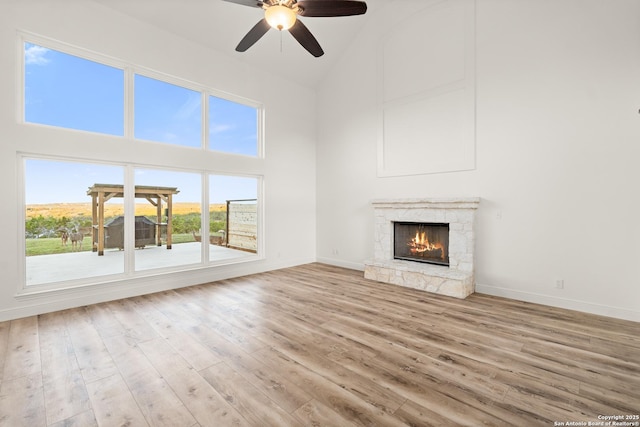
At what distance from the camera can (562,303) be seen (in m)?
3.73

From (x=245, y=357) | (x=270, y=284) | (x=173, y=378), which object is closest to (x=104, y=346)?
(x=173, y=378)

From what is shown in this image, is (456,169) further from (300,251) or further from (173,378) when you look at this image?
(173,378)

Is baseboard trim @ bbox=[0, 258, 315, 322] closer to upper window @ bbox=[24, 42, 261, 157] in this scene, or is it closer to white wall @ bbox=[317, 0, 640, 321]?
upper window @ bbox=[24, 42, 261, 157]

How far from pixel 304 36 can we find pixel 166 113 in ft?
8.92

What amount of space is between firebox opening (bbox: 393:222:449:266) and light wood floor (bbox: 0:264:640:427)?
1178 mm

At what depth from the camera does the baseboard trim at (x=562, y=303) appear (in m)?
3.36

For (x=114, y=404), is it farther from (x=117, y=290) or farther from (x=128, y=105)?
(x=128, y=105)

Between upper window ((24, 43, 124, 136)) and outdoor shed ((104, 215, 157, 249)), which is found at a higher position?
upper window ((24, 43, 124, 136))

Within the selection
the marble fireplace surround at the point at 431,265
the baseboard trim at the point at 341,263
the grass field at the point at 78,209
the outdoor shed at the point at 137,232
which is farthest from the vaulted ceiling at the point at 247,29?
the baseboard trim at the point at 341,263

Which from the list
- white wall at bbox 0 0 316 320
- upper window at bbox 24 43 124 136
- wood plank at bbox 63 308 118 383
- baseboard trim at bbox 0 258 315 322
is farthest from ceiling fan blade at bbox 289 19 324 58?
baseboard trim at bbox 0 258 315 322

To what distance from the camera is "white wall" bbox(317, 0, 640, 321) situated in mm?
3354

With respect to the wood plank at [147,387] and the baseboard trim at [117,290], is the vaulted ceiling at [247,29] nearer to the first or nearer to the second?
the baseboard trim at [117,290]

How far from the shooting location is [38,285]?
3607mm

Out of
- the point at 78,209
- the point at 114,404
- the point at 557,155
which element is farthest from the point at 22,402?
the point at 557,155
